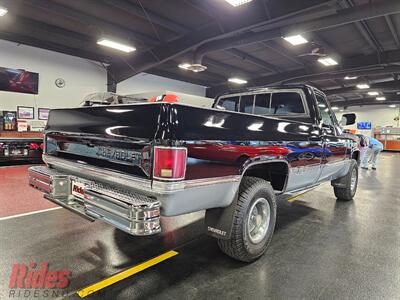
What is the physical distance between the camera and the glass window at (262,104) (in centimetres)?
402

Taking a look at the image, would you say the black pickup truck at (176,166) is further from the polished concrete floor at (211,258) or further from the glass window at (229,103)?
the glass window at (229,103)

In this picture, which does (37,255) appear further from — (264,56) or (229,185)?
(264,56)

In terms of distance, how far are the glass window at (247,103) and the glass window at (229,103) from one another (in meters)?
0.10

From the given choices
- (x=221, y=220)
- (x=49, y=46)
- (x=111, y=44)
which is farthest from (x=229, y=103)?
(x=49, y=46)

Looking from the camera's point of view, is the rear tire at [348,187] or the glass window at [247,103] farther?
the rear tire at [348,187]

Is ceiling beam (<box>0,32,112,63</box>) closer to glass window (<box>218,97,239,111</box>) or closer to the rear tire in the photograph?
glass window (<box>218,97,239,111</box>)

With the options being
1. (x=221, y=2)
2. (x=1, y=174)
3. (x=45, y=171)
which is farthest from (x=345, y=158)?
(x=1, y=174)

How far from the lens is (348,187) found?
17.1ft

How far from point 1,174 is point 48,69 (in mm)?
5866

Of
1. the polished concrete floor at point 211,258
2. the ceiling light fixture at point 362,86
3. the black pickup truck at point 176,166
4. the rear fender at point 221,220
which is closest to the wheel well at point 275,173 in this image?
the black pickup truck at point 176,166

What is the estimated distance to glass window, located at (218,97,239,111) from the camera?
4.43m

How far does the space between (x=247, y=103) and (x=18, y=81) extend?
9.53 meters

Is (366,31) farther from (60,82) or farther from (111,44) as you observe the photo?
(60,82)

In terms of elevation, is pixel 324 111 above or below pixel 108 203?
above
